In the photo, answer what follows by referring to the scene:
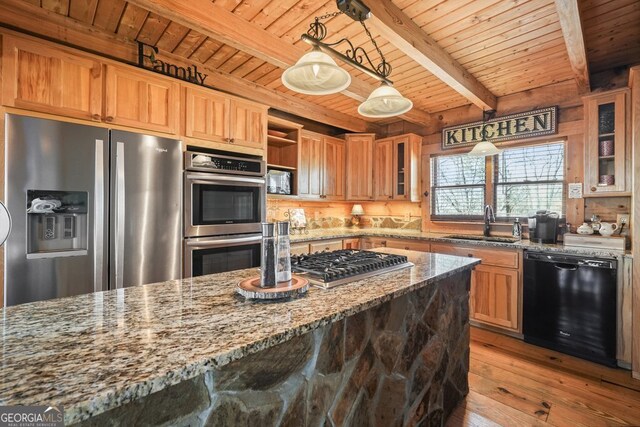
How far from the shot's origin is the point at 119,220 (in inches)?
85.9

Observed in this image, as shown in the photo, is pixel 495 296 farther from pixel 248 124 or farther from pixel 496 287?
pixel 248 124

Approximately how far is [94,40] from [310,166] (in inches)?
98.8

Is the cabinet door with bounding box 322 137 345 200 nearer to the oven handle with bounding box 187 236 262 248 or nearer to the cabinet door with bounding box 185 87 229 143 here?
the oven handle with bounding box 187 236 262 248

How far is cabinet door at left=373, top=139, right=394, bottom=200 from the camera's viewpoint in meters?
4.45

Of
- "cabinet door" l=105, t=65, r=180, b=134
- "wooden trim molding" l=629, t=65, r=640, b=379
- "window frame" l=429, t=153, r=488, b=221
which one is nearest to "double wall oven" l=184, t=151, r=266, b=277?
"cabinet door" l=105, t=65, r=180, b=134

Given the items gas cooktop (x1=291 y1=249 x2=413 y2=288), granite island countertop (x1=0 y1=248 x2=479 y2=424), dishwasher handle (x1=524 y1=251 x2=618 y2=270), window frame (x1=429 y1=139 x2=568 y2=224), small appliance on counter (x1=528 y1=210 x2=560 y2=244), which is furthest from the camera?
window frame (x1=429 y1=139 x2=568 y2=224)

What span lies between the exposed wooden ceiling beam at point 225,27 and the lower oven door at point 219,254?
5.31 feet

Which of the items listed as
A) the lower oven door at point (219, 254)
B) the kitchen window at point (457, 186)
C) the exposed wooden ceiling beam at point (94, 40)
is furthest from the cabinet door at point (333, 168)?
the lower oven door at point (219, 254)

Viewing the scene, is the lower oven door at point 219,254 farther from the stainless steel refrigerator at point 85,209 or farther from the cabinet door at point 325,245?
the cabinet door at point 325,245

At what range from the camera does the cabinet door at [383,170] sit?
14.6 ft

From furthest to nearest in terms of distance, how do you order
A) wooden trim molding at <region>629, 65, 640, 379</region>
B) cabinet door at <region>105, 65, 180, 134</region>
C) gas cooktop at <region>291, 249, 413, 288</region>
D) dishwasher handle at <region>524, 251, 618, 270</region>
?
dishwasher handle at <region>524, 251, 618, 270</region> → wooden trim molding at <region>629, 65, 640, 379</region> → cabinet door at <region>105, 65, 180, 134</region> → gas cooktop at <region>291, 249, 413, 288</region>

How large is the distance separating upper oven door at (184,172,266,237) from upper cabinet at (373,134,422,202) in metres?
2.08

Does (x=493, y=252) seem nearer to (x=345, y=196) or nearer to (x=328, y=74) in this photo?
(x=345, y=196)

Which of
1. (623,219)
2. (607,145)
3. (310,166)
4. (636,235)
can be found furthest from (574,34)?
(310,166)
